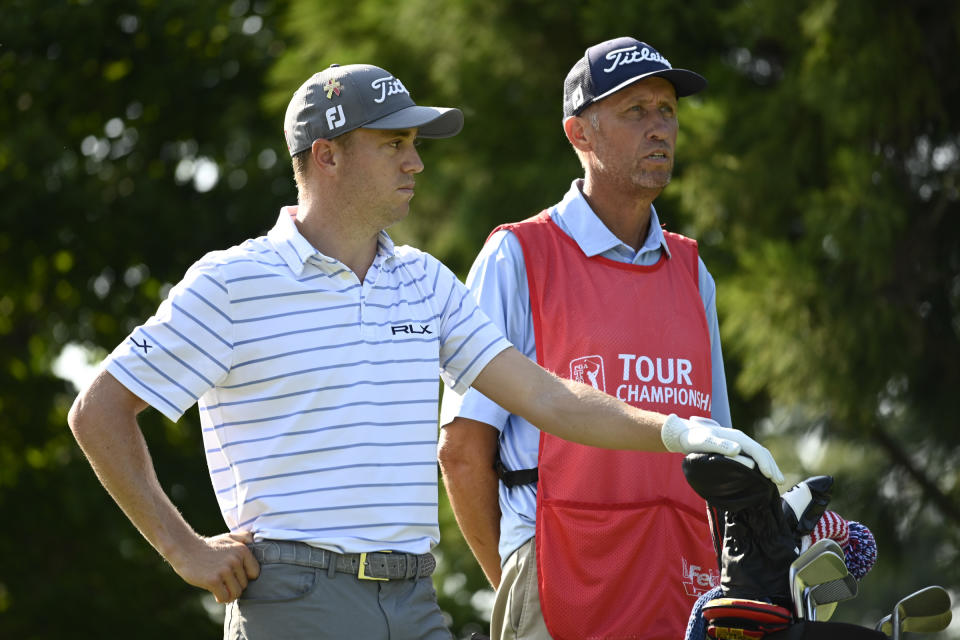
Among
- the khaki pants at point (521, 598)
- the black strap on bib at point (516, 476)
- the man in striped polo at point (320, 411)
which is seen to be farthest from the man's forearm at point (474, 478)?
the man in striped polo at point (320, 411)

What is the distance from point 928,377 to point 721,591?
5269 mm

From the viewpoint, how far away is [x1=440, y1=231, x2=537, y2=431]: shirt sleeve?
3.55 metres

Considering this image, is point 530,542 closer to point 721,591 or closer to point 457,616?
point 721,591

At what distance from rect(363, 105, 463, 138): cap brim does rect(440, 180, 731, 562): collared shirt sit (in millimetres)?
516

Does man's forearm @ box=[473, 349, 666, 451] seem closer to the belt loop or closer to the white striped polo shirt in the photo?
the white striped polo shirt

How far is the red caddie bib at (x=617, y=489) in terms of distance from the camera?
3.39m

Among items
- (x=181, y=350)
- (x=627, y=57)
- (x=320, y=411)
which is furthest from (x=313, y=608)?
(x=627, y=57)

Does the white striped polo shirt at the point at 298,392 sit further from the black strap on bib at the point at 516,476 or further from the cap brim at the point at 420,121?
the black strap on bib at the point at 516,476

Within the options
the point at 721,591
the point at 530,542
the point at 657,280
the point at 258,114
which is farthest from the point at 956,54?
the point at 258,114

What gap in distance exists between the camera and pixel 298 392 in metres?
2.81

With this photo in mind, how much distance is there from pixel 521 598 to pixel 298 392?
100cm

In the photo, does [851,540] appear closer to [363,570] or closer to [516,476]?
[516,476]

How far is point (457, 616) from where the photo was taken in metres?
10.7

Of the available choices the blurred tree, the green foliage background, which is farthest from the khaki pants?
the blurred tree
